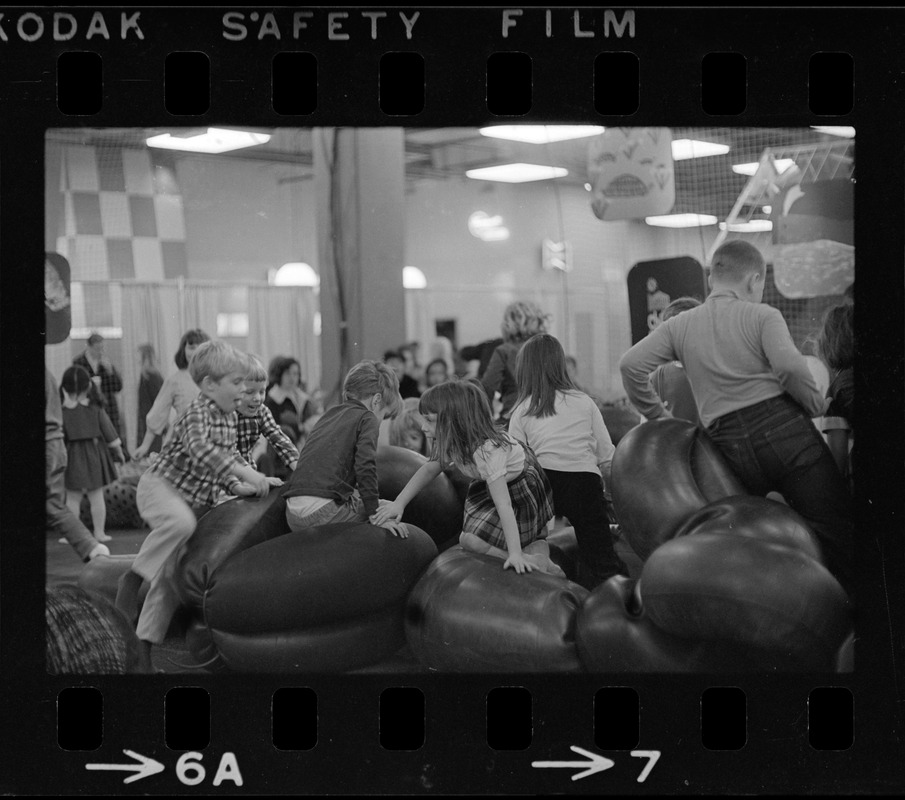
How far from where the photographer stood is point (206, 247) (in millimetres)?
3781

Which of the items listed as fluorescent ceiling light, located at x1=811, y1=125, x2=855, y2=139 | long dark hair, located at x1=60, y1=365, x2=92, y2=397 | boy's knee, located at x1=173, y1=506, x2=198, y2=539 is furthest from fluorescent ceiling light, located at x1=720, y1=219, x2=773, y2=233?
long dark hair, located at x1=60, y1=365, x2=92, y2=397

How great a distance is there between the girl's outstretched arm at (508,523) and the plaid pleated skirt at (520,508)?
0.02 m

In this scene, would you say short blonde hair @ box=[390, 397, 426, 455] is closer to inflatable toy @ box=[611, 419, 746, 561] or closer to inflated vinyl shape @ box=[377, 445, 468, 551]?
inflated vinyl shape @ box=[377, 445, 468, 551]

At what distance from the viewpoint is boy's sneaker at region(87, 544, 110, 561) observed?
3590mm

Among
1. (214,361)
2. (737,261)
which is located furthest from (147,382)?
(737,261)

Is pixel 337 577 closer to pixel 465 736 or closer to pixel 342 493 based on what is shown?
pixel 342 493

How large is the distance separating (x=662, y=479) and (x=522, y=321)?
2.00ft

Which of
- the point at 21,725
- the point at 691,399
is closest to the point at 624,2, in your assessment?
the point at 691,399

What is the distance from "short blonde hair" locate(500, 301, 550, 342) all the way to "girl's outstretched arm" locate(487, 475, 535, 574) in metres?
0.42

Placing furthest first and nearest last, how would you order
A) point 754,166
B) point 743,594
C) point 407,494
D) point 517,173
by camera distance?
point 517,173, point 407,494, point 754,166, point 743,594

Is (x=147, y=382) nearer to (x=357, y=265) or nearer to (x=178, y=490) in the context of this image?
(x=178, y=490)

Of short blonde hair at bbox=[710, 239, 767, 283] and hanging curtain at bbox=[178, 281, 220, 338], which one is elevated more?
short blonde hair at bbox=[710, 239, 767, 283]

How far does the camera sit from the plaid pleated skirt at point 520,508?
3686 mm

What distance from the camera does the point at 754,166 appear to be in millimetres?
3582
